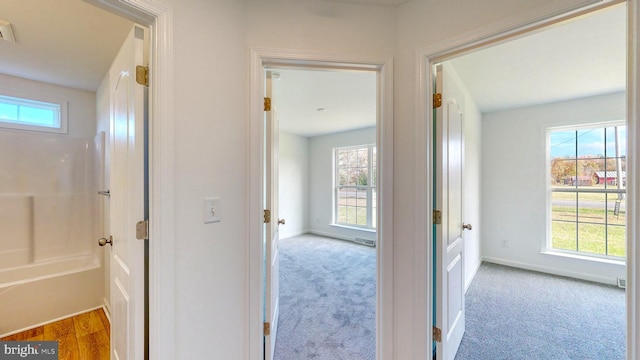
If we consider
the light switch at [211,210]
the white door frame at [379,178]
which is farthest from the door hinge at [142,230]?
the white door frame at [379,178]

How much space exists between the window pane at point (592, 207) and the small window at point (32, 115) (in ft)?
21.0

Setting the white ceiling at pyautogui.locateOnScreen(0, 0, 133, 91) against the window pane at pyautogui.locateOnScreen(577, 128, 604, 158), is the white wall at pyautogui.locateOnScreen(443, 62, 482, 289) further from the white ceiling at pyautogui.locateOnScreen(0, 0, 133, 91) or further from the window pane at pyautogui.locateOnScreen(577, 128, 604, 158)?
the white ceiling at pyautogui.locateOnScreen(0, 0, 133, 91)

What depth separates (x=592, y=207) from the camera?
321 centimetres

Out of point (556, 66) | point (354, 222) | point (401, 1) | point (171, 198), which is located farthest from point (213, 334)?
point (354, 222)

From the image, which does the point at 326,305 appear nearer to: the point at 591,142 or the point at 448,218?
the point at 448,218

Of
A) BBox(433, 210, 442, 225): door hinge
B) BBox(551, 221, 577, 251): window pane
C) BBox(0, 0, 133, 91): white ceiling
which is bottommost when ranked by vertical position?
BBox(551, 221, 577, 251): window pane


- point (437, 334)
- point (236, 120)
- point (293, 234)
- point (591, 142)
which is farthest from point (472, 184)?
point (293, 234)

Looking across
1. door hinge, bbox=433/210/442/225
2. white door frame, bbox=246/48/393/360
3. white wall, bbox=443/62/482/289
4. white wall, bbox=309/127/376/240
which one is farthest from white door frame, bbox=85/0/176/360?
white wall, bbox=309/127/376/240

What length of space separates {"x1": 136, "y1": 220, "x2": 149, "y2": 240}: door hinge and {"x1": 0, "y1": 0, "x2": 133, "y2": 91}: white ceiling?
1372mm

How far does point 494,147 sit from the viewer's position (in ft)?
12.5

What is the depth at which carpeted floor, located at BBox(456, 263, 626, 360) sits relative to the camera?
74.5 inches

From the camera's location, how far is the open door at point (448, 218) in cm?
148

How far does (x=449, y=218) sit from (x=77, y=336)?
3.18m

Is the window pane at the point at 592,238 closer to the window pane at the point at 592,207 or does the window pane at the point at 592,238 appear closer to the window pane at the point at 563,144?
the window pane at the point at 592,207
